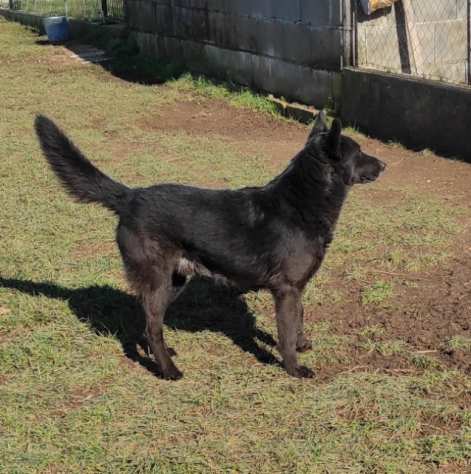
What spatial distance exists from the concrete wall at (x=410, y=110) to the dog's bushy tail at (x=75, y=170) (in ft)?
16.9

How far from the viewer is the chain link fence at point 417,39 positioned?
10.1 metres

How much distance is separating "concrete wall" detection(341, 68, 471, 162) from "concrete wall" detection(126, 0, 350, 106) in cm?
51

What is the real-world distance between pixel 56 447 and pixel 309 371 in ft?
5.02

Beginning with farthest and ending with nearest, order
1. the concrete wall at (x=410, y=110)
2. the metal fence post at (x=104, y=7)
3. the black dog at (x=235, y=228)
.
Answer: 1. the metal fence post at (x=104, y=7)
2. the concrete wall at (x=410, y=110)
3. the black dog at (x=235, y=228)

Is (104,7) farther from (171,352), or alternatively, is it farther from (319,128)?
(171,352)

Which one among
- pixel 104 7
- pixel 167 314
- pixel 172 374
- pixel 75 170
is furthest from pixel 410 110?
pixel 104 7

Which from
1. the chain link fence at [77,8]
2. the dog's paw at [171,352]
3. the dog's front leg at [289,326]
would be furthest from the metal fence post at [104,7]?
the dog's front leg at [289,326]

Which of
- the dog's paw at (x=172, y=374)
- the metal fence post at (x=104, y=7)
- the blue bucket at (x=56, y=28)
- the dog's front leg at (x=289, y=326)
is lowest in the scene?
the dog's paw at (x=172, y=374)

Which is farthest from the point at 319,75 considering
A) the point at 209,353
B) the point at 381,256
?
the point at 209,353

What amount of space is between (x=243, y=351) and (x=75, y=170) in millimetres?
1538

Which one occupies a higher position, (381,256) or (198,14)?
(198,14)

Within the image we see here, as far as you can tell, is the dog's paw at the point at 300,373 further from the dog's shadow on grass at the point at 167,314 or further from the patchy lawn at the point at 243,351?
the dog's shadow on grass at the point at 167,314

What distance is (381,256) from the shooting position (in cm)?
621

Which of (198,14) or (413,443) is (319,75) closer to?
(198,14)
